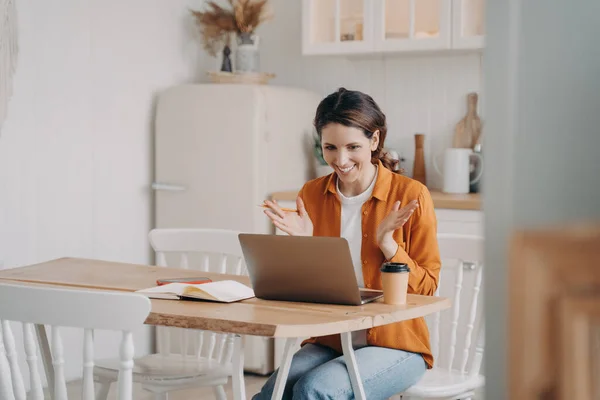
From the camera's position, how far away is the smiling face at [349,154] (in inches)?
97.1

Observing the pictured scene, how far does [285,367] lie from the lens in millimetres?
1993

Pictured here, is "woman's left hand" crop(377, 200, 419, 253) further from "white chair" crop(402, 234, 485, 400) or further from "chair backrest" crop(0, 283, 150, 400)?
"chair backrest" crop(0, 283, 150, 400)

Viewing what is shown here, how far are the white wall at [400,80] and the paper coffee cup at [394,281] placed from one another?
2.28 m

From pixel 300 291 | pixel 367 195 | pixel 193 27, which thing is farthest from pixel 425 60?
pixel 300 291

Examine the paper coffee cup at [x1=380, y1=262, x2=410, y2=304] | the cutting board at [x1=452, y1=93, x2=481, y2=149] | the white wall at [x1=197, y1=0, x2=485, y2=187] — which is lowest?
the paper coffee cup at [x1=380, y1=262, x2=410, y2=304]

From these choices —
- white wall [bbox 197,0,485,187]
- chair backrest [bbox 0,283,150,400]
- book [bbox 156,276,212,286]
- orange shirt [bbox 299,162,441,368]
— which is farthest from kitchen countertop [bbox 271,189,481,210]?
chair backrest [bbox 0,283,150,400]

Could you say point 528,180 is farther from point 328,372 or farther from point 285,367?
point 328,372

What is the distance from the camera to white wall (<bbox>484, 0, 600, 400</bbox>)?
0.53 m

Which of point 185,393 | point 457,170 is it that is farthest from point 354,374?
point 457,170

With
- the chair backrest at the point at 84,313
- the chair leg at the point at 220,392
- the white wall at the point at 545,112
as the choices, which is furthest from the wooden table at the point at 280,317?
the white wall at the point at 545,112

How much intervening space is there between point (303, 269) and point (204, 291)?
10.0 inches

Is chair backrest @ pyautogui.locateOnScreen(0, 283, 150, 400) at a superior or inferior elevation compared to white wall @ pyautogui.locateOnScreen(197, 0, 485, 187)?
inferior

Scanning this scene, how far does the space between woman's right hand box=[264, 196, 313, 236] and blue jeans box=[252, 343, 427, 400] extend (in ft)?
1.05

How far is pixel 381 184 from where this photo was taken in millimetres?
2457
